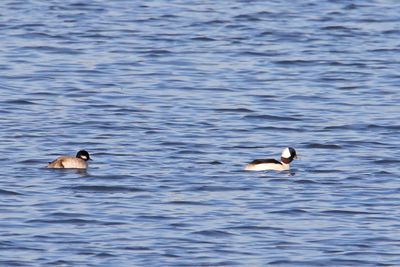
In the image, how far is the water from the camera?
709 inches

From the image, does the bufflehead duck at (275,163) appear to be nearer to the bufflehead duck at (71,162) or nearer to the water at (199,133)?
the water at (199,133)

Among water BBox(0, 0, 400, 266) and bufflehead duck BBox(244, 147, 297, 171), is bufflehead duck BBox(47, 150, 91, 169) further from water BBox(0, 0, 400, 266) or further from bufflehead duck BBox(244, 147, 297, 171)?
bufflehead duck BBox(244, 147, 297, 171)

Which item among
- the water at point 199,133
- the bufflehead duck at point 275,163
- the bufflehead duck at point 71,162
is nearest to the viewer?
the water at point 199,133

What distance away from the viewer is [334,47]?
3788 cm

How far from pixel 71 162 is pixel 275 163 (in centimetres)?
299

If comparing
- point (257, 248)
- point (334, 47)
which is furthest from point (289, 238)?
point (334, 47)

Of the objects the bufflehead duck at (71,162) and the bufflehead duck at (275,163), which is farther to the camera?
the bufflehead duck at (275,163)

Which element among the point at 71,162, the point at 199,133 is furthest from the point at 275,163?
the point at 199,133

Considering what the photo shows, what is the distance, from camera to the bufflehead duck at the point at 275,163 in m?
22.1

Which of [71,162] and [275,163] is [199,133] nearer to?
[275,163]

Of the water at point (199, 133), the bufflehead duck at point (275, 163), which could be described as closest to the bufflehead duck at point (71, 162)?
the water at point (199, 133)

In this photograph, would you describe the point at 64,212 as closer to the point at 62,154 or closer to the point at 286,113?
the point at 62,154

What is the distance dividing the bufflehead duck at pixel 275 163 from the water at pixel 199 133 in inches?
5.7

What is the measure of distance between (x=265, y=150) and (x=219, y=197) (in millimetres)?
4105
